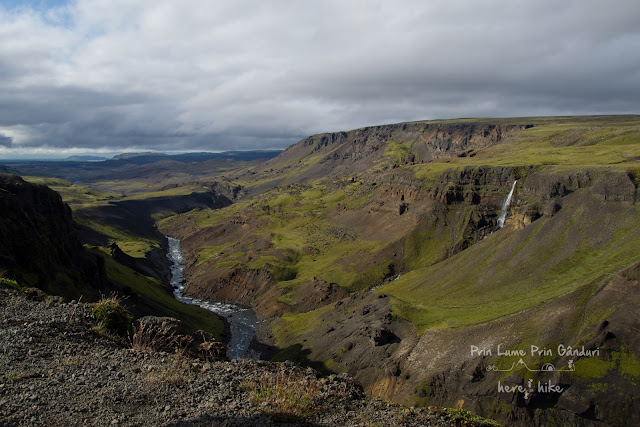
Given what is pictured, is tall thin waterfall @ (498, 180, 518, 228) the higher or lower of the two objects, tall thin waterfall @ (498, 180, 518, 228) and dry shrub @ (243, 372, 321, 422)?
the lower

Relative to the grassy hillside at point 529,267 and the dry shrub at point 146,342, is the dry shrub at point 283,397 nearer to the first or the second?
the dry shrub at point 146,342

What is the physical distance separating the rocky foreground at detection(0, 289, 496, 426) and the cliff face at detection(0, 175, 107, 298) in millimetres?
34544

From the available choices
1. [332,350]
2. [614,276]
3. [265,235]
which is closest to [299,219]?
[265,235]

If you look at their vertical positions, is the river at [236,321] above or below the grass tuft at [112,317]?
below

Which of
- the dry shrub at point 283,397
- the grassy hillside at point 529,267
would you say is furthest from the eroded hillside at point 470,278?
the dry shrub at point 283,397

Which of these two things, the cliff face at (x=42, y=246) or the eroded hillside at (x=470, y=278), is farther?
the cliff face at (x=42, y=246)

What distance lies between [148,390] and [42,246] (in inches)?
2490

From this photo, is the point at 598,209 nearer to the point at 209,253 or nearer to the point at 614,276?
the point at 614,276

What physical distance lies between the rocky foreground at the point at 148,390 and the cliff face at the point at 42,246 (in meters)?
34.5

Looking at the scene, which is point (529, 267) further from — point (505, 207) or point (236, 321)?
point (236, 321)

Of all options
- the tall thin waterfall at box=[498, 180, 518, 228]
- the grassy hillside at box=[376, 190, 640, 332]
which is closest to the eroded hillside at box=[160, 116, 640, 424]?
the grassy hillside at box=[376, 190, 640, 332]

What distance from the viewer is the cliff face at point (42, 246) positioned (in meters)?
54.5

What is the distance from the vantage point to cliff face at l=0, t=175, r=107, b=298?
5447 centimetres
